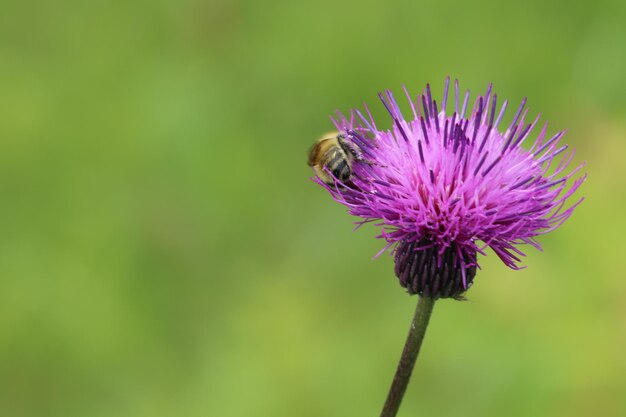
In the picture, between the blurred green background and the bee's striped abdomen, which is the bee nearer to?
the bee's striped abdomen

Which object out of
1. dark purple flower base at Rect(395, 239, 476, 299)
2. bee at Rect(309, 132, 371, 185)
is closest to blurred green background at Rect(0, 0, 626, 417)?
bee at Rect(309, 132, 371, 185)

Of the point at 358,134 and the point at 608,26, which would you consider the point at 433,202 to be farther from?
the point at 608,26

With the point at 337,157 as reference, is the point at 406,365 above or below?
below

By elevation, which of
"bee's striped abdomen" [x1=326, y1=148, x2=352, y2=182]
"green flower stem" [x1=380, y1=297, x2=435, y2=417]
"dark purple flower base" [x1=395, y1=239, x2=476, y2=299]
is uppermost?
"bee's striped abdomen" [x1=326, y1=148, x2=352, y2=182]

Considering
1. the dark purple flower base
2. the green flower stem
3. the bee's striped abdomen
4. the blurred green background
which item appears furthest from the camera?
the blurred green background

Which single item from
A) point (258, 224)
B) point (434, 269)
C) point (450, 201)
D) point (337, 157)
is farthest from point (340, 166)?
point (258, 224)

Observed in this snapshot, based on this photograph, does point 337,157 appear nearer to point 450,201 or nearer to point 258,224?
point 450,201

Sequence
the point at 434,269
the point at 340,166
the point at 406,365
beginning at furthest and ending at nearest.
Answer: the point at 340,166 < the point at 434,269 < the point at 406,365
